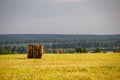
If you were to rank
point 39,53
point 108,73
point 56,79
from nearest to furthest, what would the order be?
point 56,79 → point 108,73 → point 39,53

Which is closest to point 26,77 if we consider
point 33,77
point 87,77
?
point 33,77

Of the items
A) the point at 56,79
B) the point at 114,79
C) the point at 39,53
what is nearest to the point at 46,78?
the point at 56,79

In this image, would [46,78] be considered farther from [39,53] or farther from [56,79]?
[39,53]

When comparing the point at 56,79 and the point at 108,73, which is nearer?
the point at 56,79

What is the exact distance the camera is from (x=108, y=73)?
1827cm

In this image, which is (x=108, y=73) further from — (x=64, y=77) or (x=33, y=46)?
(x=33, y=46)

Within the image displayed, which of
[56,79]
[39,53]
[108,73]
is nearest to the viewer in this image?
[56,79]

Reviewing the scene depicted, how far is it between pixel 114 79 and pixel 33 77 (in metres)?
3.71

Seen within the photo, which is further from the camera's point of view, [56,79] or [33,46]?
[33,46]

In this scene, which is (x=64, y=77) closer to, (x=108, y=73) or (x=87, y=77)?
(x=87, y=77)

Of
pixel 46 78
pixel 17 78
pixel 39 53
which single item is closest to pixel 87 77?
pixel 46 78

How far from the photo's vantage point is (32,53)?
33344mm

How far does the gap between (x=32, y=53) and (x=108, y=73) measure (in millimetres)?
15931

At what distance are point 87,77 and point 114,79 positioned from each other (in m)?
1.30
